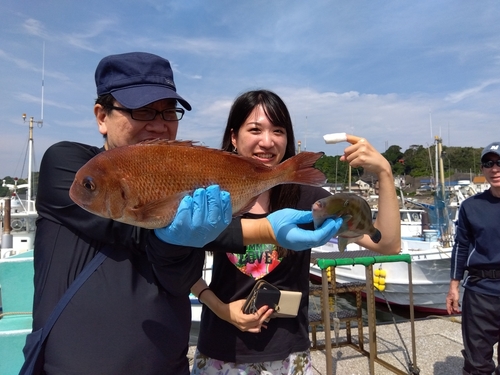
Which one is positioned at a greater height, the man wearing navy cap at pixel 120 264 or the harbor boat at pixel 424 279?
the man wearing navy cap at pixel 120 264

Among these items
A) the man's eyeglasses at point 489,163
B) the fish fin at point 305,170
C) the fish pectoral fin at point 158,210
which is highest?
the man's eyeglasses at point 489,163

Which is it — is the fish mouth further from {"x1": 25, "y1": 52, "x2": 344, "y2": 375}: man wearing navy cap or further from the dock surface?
the dock surface

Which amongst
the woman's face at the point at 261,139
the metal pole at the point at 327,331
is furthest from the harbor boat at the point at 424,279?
the woman's face at the point at 261,139

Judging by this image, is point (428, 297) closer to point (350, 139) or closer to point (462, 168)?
point (350, 139)

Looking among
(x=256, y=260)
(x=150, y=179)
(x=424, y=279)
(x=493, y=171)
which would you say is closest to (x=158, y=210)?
(x=150, y=179)

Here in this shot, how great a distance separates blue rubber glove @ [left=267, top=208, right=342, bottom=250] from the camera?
5.33 feet

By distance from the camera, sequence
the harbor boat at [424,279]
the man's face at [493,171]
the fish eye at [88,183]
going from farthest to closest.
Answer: the harbor boat at [424,279], the man's face at [493,171], the fish eye at [88,183]

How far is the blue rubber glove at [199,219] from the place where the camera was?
1.45 meters

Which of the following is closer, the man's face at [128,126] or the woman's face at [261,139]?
the man's face at [128,126]

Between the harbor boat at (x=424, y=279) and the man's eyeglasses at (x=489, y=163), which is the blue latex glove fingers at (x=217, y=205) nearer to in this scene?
the man's eyeglasses at (x=489, y=163)

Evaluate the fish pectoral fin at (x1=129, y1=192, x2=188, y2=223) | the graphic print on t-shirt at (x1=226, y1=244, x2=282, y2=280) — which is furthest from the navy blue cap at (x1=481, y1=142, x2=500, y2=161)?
the fish pectoral fin at (x1=129, y1=192, x2=188, y2=223)

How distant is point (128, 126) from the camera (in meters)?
1.67

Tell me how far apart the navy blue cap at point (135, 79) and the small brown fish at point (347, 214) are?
81cm

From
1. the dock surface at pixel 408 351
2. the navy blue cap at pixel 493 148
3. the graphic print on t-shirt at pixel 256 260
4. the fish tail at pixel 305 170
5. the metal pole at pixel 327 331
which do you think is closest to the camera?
the fish tail at pixel 305 170
